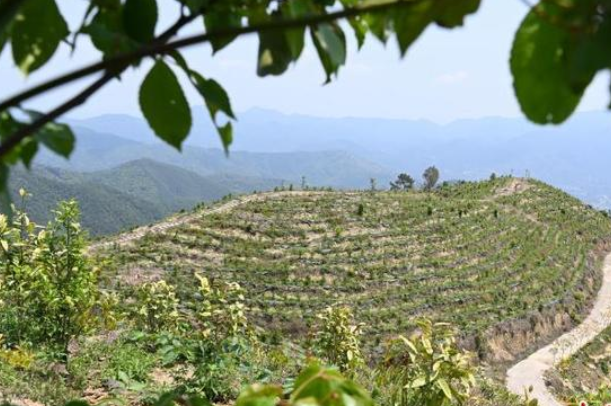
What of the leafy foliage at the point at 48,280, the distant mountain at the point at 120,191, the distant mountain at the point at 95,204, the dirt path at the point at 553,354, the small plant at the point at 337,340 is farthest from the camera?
the distant mountain at the point at 120,191

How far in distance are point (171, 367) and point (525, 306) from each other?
19.5 metres

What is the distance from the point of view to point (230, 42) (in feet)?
1.95

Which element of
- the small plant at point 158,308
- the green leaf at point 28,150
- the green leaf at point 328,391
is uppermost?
the green leaf at point 28,150

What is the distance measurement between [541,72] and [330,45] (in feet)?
0.57

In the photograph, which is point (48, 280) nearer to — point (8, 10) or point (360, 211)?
point (8, 10)

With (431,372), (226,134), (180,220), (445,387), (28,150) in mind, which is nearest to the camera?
(28,150)

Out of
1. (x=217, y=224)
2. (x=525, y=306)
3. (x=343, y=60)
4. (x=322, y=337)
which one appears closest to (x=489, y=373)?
(x=525, y=306)

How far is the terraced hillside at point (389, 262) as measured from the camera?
A: 1947 centimetres

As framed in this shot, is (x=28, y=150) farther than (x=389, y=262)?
No

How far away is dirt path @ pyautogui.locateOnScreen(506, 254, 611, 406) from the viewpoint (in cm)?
1744

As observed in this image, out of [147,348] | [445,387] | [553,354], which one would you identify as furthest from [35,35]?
[553,354]

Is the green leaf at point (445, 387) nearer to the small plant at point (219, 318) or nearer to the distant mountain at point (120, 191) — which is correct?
the small plant at point (219, 318)

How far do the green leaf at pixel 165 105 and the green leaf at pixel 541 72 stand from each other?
0.90 ft

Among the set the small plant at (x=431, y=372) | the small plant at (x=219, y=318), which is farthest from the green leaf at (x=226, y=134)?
the small plant at (x=219, y=318)
